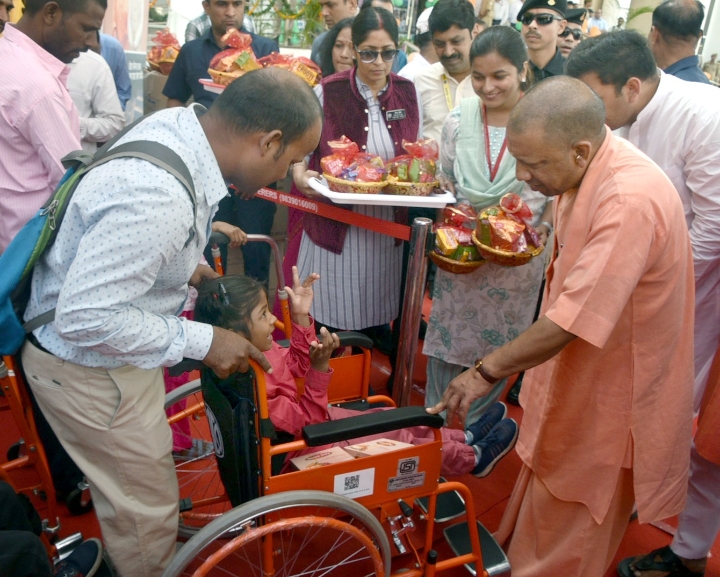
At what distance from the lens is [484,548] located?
6.38 ft

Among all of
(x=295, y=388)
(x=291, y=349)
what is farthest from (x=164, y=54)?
(x=295, y=388)

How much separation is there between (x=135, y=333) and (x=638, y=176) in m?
1.22

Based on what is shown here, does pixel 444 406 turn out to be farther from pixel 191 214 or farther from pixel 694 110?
pixel 694 110

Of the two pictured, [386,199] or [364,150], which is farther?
[364,150]

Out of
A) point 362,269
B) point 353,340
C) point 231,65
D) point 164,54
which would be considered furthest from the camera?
point 164,54

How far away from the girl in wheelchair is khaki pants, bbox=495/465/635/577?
1.25ft

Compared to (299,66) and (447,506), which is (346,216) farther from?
(447,506)

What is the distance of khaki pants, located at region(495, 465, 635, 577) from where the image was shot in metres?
1.73

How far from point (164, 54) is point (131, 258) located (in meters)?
3.52

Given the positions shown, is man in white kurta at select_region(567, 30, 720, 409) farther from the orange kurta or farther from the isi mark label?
the isi mark label

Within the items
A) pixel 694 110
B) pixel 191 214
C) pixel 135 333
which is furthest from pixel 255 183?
pixel 694 110

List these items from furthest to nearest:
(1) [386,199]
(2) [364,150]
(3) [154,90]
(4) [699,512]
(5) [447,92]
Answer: (3) [154,90] → (5) [447,92] → (2) [364,150] → (1) [386,199] → (4) [699,512]

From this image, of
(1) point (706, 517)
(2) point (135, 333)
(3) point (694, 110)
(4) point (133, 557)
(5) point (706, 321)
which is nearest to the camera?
(2) point (135, 333)

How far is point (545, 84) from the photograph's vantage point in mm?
1488
